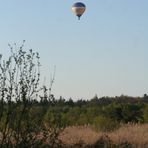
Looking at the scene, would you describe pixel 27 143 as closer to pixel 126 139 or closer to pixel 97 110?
pixel 126 139

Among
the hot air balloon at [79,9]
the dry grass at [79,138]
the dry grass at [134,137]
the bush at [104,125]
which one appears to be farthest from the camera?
the hot air balloon at [79,9]

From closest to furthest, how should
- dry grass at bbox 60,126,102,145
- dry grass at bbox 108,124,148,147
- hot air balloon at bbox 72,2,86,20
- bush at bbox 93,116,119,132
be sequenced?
dry grass at bbox 108,124,148,147 → dry grass at bbox 60,126,102,145 → bush at bbox 93,116,119,132 → hot air balloon at bbox 72,2,86,20

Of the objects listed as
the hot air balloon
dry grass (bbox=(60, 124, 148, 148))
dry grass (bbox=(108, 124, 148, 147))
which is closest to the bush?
dry grass (bbox=(108, 124, 148, 147))

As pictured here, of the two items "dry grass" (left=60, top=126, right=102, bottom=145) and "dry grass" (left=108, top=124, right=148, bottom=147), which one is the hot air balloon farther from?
"dry grass" (left=60, top=126, right=102, bottom=145)

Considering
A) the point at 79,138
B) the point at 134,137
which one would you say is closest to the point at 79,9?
the point at 79,138

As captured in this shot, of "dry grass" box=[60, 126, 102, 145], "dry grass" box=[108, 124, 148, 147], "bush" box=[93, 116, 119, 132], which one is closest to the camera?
"dry grass" box=[108, 124, 148, 147]

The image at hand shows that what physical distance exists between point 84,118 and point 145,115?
3666 mm

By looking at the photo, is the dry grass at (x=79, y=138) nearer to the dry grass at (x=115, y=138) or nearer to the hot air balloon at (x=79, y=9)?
the dry grass at (x=115, y=138)

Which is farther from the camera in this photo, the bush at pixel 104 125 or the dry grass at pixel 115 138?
the bush at pixel 104 125

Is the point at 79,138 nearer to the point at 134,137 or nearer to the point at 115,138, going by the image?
the point at 115,138

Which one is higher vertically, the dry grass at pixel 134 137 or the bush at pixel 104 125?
the bush at pixel 104 125

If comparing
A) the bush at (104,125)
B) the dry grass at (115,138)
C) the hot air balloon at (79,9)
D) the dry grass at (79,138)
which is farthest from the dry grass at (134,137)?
the hot air balloon at (79,9)

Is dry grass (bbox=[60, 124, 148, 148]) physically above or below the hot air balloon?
below

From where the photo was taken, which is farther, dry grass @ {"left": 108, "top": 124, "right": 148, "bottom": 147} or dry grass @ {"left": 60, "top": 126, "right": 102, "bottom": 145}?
dry grass @ {"left": 60, "top": 126, "right": 102, "bottom": 145}
